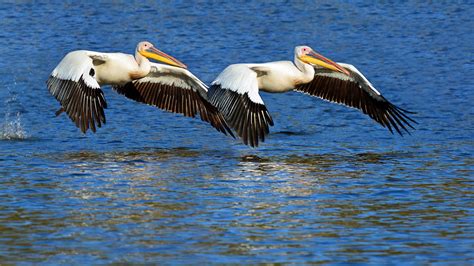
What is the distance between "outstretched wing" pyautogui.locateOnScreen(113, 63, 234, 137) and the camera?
14.1 meters

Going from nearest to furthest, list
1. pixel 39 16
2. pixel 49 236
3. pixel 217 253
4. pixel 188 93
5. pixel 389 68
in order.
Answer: pixel 217 253 < pixel 49 236 < pixel 188 93 < pixel 389 68 < pixel 39 16

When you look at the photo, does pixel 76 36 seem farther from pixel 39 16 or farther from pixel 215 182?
pixel 215 182

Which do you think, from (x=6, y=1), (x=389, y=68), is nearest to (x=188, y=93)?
(x=389, y=68)

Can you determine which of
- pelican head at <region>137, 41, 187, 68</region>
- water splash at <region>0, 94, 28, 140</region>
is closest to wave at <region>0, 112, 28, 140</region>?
water splash at <region>0, 94, 28, 140</region>

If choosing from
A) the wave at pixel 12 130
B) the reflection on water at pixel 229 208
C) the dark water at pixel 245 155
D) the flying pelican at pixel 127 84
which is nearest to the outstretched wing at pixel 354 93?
the dark water at pixel 245 155

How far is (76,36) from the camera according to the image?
67.4 feet

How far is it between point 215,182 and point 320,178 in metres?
0.99

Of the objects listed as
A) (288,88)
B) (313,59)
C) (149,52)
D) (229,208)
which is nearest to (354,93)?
(313,59)

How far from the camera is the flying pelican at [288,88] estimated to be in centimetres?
1207

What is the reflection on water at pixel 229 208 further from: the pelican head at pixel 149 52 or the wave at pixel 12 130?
the pelican head at pixel 149 52

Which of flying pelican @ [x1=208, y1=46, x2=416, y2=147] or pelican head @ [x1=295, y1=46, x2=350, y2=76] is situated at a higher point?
pelican head @ [x1=295, y1=46, x2=350, y2=76]

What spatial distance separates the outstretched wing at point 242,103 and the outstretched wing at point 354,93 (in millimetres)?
1462

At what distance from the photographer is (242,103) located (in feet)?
40.1

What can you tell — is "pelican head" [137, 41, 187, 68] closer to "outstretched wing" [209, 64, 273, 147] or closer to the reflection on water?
"outstretched wing" [209, 64, 273, 147]
